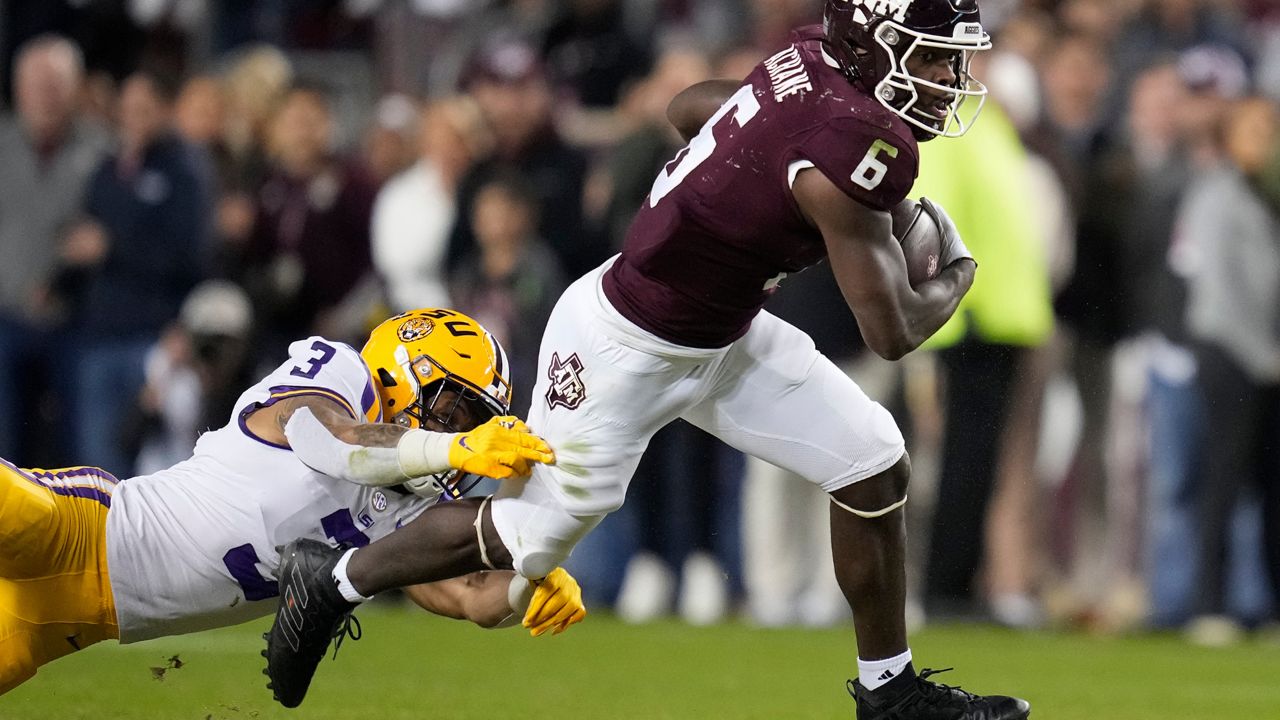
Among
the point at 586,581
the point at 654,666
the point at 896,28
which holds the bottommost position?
the point at 586,581

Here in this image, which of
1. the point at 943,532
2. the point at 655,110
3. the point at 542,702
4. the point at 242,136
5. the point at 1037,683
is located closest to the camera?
the point at 542,702

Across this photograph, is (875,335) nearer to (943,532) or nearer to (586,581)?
(943,532)

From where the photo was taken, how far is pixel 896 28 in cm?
511

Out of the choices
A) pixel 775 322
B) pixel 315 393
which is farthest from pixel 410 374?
pixel 775 322

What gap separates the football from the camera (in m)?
5.33

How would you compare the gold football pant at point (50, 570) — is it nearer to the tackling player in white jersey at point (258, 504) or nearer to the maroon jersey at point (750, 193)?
the tackling player in white jersey at point (258, 504)

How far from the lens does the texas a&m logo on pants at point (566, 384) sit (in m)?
5.32

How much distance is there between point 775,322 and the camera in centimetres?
562

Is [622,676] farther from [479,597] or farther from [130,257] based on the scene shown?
[130,257]

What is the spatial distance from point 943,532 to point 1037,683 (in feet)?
6.03

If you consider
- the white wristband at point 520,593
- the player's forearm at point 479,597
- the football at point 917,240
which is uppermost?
the football at point 917,240

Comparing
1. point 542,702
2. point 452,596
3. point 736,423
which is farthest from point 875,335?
point 542,702

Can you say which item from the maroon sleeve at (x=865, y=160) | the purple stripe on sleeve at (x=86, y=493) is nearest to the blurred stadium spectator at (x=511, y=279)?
the purple stripe on sleeve at (x=86, y=493)

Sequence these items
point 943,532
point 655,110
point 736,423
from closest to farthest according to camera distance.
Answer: point 736,423 → point 943,532 → point 655,110
